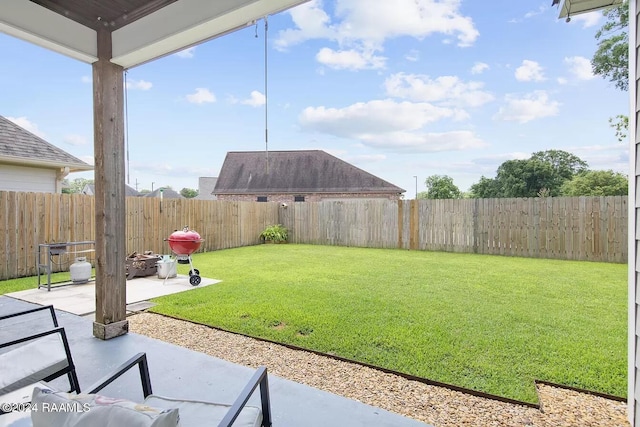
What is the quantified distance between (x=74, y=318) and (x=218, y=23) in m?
3.67

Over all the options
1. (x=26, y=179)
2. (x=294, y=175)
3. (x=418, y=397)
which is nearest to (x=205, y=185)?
(x=294, y=175)

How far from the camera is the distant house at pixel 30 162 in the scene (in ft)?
26.8

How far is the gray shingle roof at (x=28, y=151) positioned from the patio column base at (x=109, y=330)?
23.6ft

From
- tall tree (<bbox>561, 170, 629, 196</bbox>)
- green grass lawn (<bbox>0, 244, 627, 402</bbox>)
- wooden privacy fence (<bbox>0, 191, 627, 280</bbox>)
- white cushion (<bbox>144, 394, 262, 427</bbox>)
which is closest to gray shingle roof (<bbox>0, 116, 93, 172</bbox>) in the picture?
wooden privacy fence (<bbox>0, 191, 627, 280</bbox>)

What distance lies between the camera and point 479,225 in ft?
30.5

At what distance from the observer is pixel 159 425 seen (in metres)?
0.91

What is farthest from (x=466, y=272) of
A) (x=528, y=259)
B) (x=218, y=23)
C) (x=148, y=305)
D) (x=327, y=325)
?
(x=218, y=23)

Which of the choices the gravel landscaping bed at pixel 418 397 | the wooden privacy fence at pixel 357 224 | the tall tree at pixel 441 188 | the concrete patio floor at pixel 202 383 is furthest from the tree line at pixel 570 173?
the concrete patio floor at pixel 202 383

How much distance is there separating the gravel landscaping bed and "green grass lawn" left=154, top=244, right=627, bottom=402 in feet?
0.46

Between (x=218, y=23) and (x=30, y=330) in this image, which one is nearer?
(x=218, y=23)

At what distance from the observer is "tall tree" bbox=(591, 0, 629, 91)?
9406 millimetres

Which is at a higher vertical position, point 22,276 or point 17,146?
point 17,146

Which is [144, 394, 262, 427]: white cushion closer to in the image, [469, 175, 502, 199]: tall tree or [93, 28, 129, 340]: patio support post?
[93, 28, 129, 340]: patio support post

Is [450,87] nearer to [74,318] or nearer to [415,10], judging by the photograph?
[415,10]
